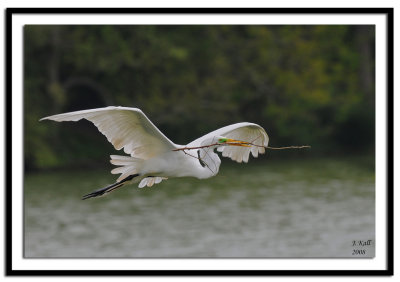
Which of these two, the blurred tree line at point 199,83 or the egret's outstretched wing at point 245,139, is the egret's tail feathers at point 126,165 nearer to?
the egret's outstretched wing at point 245,139

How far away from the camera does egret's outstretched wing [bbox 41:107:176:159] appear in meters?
4.69

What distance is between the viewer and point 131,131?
4.96 metres

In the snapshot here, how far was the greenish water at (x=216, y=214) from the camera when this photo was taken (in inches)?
372

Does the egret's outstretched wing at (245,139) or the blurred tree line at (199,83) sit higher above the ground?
the blurred tree line at (199,83)

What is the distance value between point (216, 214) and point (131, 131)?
6.37 meters

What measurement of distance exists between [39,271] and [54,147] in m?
8.14

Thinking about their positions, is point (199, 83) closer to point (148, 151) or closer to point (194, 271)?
point (194, 271)

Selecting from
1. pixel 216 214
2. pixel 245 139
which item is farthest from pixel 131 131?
pixel 216 214

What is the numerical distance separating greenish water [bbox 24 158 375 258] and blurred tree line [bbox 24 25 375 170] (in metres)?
0.64

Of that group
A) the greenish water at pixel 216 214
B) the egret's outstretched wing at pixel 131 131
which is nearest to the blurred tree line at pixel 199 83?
the greenish water at pixel 216 214

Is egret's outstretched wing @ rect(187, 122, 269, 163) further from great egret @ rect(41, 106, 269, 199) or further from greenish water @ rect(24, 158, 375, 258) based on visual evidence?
greenish water @ rect(24, 158, 375, 258)

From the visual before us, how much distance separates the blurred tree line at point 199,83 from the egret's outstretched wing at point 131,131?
8.13 meters

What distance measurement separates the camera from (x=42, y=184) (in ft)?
42.4

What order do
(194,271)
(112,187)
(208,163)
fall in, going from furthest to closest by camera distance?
→ (194,271)
(208,163)
(112,187)
